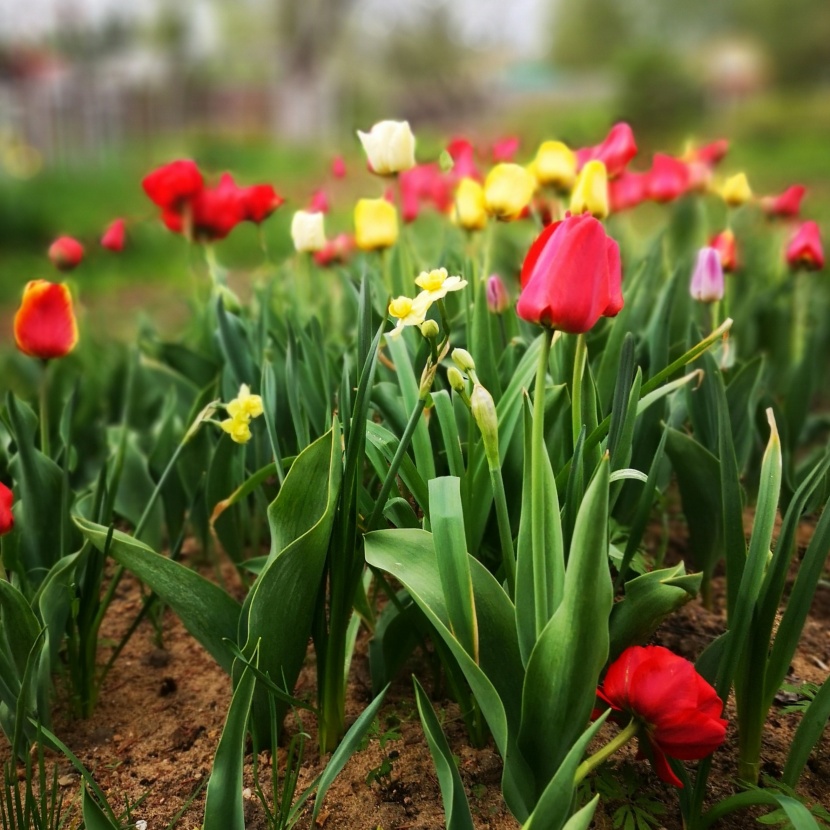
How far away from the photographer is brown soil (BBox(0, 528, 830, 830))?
1133 mm

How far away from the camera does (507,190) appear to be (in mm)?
1424

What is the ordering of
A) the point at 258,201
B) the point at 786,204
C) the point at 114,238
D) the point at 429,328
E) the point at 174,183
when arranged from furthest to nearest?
the point at 786,204
the point at 114,238
the point at 258,201
the point at 174,183
the point at 429,328

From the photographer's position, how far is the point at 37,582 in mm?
1416

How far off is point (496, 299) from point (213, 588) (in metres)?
0.60

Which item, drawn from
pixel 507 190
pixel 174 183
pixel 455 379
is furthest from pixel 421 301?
pixel 174 183

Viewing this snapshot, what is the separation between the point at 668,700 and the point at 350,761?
1.51 feet

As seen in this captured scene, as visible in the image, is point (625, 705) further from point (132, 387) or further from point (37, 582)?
point (132, 387)

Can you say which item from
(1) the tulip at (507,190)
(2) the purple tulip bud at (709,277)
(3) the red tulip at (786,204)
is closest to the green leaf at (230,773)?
(1) the tulip at (507,190)

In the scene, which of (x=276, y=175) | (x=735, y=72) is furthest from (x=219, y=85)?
(x=735, y=72)

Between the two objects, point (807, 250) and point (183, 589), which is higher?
point (807, 250)

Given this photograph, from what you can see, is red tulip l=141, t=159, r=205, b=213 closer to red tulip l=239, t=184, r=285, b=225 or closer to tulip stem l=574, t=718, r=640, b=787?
red tulip l=239, t=184, r=285, b=225

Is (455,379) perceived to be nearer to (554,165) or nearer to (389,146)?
(389,146)

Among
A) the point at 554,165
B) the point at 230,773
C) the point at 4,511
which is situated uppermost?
the point at 554,165

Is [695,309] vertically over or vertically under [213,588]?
over
